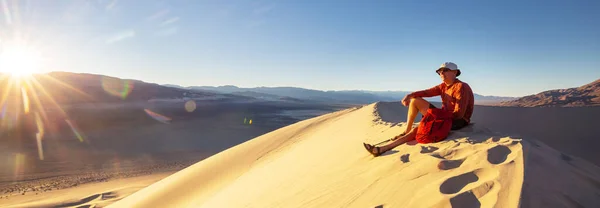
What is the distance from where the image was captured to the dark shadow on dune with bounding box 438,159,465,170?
8.71 ft

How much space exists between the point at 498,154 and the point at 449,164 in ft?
1.39

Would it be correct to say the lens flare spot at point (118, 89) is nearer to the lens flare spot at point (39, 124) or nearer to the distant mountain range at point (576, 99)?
the lens flare spot at point (39, 124)

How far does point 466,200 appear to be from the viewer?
2035 millimetres

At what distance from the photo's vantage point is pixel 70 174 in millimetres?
12781

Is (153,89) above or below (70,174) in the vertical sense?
above

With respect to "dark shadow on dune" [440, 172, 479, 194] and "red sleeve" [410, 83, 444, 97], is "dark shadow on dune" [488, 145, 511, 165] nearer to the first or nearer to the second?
"dark shadow on dune" [440, 172, 479, 194]

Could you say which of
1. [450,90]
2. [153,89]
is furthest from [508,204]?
[153,89]

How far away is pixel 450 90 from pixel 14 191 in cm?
1318

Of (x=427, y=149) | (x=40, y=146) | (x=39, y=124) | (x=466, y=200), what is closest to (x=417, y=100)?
(x=427, y=149)

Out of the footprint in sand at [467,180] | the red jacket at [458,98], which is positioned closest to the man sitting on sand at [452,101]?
the red jacket at [458,98]

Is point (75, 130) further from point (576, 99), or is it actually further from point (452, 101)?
point (576, 99)

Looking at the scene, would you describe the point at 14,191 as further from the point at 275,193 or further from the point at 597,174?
the point at 597,174

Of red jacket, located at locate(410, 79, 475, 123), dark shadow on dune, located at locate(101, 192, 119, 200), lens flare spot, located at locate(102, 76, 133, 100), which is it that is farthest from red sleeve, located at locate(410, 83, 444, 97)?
lens flare spot, located at locate(102, 76, 133, 100)

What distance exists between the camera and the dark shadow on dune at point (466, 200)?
6.50 feet
